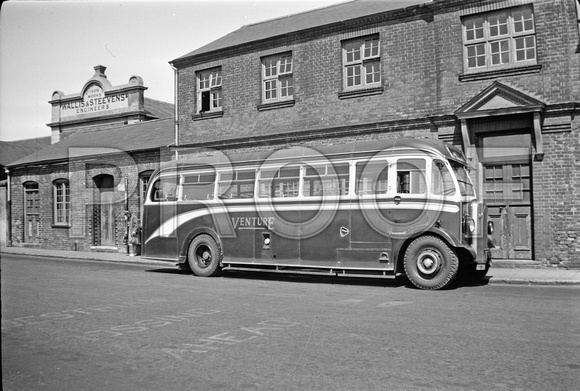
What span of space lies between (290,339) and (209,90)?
52.9 ft

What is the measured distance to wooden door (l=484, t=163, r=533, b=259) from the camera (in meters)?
14.5

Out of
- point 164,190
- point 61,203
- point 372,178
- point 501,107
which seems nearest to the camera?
point 372,178

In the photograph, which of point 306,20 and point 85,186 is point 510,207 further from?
point 85,186

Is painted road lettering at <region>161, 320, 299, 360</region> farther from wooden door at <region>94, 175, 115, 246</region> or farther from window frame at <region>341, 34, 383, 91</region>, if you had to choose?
wooden door at <region>94, 175, 115, 246</region>

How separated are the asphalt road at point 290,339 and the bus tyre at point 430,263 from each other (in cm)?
43

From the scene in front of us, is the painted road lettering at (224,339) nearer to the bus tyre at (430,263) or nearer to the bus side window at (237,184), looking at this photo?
the bus tyre at (430,263)

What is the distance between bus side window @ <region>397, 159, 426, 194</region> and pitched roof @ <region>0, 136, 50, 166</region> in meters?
29.1

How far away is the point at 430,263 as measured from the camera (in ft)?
36.6

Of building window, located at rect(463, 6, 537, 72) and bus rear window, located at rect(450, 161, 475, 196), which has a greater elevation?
building window, located at rect(463, 6, 537, 72)

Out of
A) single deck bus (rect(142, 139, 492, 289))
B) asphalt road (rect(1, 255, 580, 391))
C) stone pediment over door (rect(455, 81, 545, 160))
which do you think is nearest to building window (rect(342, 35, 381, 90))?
stone pediment over door (rect(455, 81, 545, 160))

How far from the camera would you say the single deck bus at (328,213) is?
37.2ft

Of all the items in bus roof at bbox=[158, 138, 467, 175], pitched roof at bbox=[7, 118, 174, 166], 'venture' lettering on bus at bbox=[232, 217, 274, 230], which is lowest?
'venture' lettering on bus at bbox=[232, 217, 274, 230]

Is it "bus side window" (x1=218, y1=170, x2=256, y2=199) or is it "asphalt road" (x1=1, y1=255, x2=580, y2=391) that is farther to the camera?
"bus side window" (x1=218, y1=170, x2=256, y2=199)

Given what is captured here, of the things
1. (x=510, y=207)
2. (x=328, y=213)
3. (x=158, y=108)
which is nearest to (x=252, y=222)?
(x=328, y=213)
